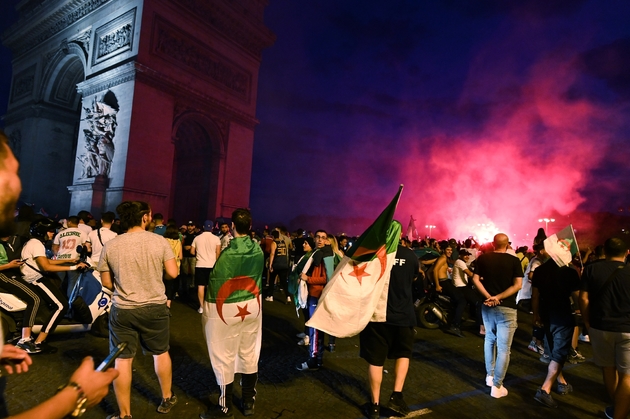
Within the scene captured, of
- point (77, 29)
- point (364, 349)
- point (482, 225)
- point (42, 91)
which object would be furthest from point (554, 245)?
point (482, 225)

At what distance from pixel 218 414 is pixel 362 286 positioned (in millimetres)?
1835

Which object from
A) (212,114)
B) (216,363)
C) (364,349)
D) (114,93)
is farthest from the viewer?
(212,114)

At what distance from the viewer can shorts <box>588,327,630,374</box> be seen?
12.0ft

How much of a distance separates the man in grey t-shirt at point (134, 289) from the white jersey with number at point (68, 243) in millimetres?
3218

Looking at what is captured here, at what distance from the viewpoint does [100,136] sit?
19109mm

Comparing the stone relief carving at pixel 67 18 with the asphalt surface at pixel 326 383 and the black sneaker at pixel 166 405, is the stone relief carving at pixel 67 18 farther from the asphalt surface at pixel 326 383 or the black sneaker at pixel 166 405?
the black sneaker at pixel 166 405

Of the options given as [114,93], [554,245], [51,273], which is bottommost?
[51,273]

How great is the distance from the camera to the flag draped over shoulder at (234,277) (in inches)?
140

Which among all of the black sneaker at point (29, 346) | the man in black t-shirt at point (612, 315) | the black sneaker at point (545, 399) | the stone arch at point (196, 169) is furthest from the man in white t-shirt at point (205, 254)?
the stone arch at point (196, 169)

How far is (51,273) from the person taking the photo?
17.3 ft

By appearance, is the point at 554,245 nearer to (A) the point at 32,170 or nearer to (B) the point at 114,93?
(B) the point at 114,93

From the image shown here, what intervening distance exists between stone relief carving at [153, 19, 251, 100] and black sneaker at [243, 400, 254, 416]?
2002 centimetres

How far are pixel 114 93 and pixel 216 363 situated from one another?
64.8 ft

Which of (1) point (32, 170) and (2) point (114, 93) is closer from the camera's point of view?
(2) point (114, 93)
